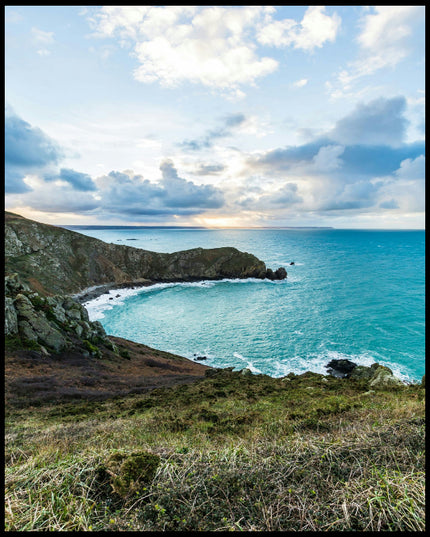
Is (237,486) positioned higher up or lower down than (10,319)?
higher up

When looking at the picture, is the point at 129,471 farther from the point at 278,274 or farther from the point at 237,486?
the point at 278,274

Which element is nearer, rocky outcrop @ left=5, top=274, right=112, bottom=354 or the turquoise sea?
rocky outcrop @ left=5, top=274, right=112, bottom=354

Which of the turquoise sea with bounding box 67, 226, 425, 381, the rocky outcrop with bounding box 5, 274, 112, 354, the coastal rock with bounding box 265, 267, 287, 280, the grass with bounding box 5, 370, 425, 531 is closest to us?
the grass with bounding box 5, 370, 425, 531

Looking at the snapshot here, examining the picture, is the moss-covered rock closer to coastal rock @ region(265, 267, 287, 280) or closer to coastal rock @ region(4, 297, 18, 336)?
coastal rock @ region(4, 297, 18, 336)

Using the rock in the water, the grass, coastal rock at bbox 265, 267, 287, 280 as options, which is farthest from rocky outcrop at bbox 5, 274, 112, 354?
coastal rock at bbox 265, 267, 287, 280

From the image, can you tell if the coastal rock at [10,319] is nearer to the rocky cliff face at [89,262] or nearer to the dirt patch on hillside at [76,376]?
the dirt patch on hillside at [76,376]

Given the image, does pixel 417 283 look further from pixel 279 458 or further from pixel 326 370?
pixel 279 458

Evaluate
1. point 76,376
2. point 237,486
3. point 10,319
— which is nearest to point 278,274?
point 76,376
